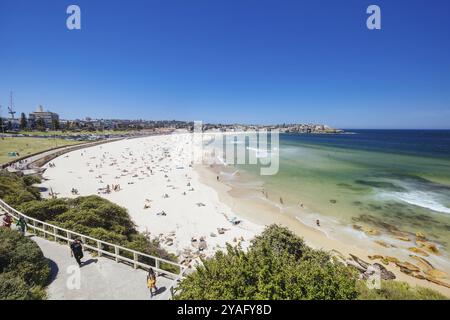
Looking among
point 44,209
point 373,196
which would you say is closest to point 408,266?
point 373,196

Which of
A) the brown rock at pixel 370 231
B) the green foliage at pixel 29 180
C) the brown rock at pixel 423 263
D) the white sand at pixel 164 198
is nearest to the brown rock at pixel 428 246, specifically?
the brown rock at pixel 423 263

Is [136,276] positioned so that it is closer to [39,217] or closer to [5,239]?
[5,239]

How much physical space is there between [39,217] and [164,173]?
21.5 m

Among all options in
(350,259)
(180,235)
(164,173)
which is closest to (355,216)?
(350,259)

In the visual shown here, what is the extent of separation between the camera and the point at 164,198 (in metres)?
21.6

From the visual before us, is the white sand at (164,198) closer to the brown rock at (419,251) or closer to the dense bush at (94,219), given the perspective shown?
the dense bush at (94,219)

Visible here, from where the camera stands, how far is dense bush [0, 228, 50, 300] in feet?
19.9

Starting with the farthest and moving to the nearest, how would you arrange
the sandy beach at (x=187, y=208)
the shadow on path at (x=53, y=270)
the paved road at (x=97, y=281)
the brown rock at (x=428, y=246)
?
the brown rock at (x=428, y=246), the sandy beach at (x=187, y=208), the shadow on path at (x=53, y=270), the paved road at (x=97, y=281)

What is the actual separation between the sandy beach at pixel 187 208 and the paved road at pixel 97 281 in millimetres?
3319

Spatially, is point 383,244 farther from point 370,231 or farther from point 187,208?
point 187,208

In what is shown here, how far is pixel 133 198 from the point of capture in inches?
837

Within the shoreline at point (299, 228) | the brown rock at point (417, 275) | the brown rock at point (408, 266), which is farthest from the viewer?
the brown rock at point (408, 266)

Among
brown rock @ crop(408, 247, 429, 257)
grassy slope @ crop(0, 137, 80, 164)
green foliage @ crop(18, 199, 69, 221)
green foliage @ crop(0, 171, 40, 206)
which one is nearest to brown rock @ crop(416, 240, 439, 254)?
brown rock @ crop(408, 247, 429, 257)

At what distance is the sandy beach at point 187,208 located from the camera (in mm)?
13883
